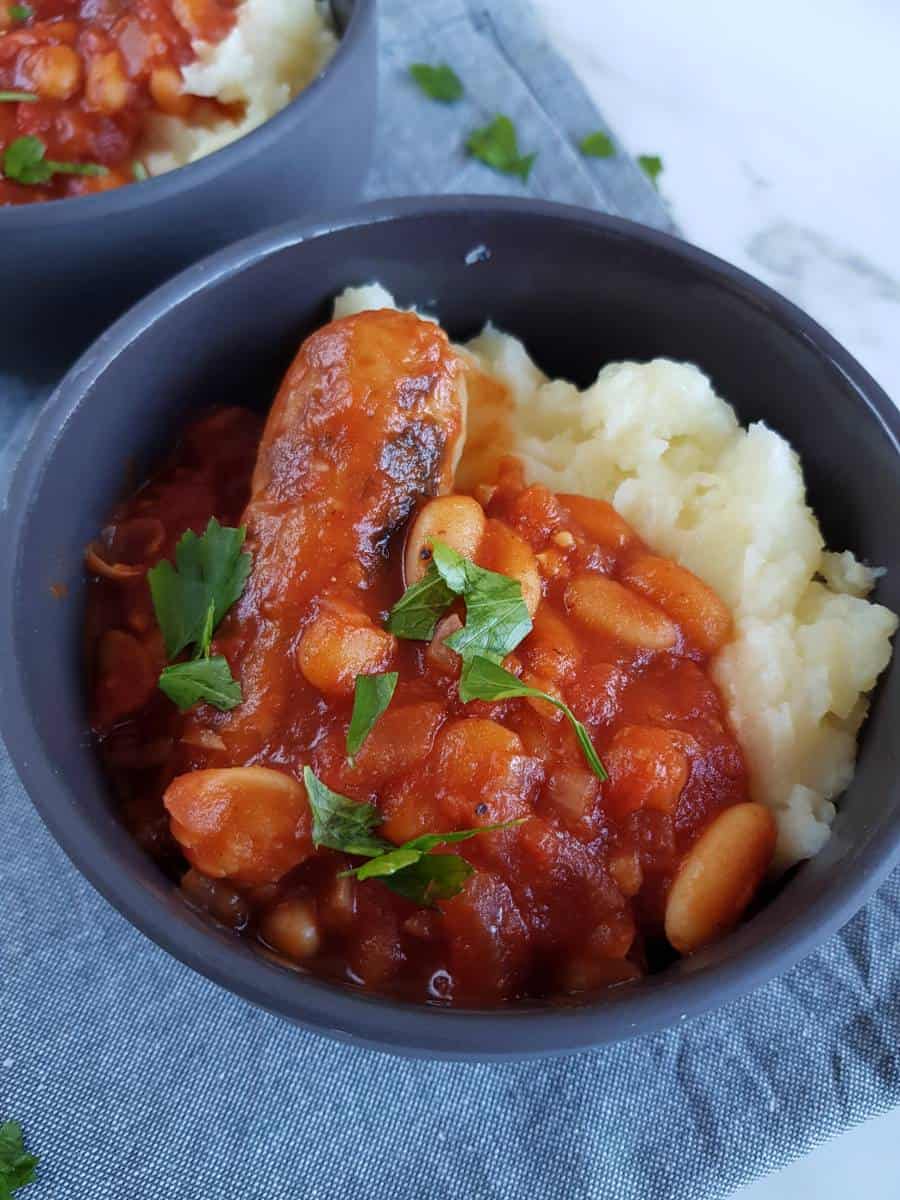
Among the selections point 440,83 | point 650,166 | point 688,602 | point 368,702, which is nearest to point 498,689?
point 368,702

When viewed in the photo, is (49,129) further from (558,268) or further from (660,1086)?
(660,1086)

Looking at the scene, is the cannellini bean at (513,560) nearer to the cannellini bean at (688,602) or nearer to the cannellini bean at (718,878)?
the cannellini bean at (688,602)

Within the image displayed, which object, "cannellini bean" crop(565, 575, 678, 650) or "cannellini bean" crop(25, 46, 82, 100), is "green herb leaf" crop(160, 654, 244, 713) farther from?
"cannellini bean" crop(25, 46, 82, 100)

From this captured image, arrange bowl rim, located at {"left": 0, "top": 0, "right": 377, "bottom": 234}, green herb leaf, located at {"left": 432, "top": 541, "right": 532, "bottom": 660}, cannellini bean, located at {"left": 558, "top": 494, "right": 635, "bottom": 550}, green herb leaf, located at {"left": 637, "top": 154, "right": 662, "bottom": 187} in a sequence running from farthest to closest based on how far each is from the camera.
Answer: green herb leaf, located at {"left": 637, "top": 154, "right": 662, "bottom": 187}, bowl rim, located at {"left": 0, "top": 0, "right": 377, "bottom": 234}, cannellini bean, located at {"left": 558, "top": 494, "right": 635, "bottom": 550}, green herb leaf, located at {"left": 432, "top": 541, "right": 532, "bottom": 660}

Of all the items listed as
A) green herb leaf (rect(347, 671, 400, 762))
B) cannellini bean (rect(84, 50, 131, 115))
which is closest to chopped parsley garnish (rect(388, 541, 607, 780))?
green herb leaf (rect(347, 671, 400, 762))

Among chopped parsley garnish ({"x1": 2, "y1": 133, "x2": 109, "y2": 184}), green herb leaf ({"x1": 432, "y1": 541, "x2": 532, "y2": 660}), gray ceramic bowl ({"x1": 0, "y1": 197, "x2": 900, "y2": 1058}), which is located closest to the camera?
gray ceramic bowl ({"x1": 0, "y1": 197, "x2": 900, "y2": 1058})

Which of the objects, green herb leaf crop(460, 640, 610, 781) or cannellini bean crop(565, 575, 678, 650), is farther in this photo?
cannellini bean crop(565, 575, 678, 650)

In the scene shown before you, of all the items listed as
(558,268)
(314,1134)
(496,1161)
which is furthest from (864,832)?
(558,268)
